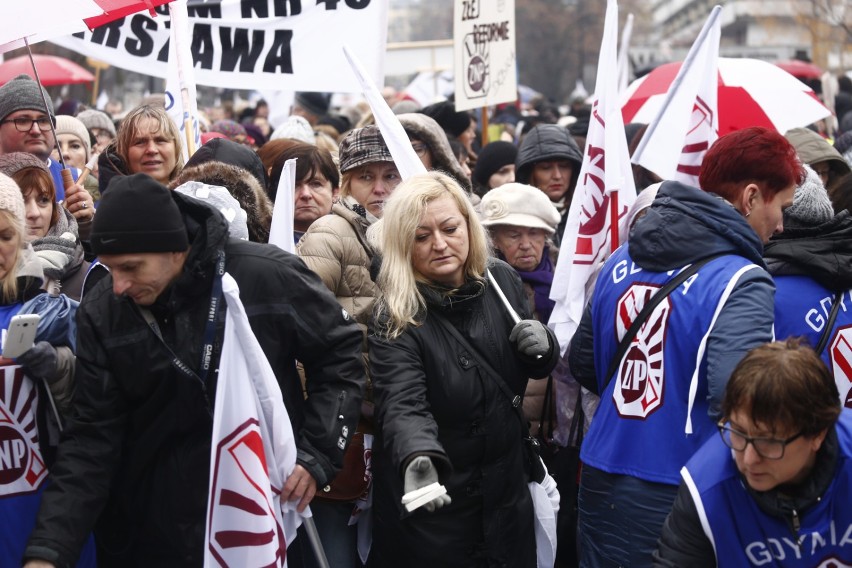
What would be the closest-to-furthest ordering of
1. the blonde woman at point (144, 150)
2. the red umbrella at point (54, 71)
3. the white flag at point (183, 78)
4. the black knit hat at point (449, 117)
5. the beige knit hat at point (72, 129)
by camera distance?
A: the blonde woman at point (144, 150)
the white flag at point (183, 78)
the beige knit hat at point (72, 129)
the black knit hat at point (449, 117)
the red umbrella at point (54, 71)

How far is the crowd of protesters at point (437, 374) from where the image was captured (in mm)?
3195

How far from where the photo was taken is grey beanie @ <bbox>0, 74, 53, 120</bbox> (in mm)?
6297

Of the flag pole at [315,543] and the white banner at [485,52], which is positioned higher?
the white banner at [485,52]

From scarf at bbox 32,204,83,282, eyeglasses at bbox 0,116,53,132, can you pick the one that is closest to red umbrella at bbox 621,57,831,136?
eyeglasses at bbox 0,116,53,132

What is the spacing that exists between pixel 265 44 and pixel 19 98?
154 centimetres

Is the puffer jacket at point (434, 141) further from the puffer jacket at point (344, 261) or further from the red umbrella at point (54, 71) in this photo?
the red umbrella at point (54, 71)

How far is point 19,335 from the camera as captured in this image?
3619 mm

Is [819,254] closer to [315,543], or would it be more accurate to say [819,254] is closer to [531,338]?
[531,338]

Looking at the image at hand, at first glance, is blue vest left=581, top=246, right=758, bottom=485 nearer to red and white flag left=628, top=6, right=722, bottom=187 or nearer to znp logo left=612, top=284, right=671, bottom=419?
znp logo left=612, top=284, right=671, bottom=419

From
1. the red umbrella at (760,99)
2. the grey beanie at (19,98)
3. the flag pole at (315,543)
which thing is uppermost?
the grey beanie at (19,98)

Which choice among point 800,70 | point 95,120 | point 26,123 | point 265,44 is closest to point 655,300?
point 26,123

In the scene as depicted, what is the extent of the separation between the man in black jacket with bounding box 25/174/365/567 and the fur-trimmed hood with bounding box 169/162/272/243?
2.38ft

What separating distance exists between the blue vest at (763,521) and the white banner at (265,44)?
431 centimetres

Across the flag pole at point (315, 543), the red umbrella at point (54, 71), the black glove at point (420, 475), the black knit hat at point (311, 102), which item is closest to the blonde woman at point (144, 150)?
the flag pole at point (315, 543)
